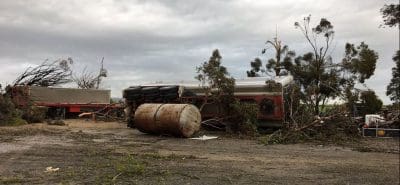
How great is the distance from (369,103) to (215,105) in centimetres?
817

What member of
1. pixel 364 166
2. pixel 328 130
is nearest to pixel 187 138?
pixel 328 130

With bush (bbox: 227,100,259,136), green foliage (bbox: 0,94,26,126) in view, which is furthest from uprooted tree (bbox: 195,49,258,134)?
green foliage (bbox: 0,94,26,126)

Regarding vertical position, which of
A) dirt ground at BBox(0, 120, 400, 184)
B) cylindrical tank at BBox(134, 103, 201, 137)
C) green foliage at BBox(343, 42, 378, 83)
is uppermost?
green foliage at BBox(343, 42, 378, 83)

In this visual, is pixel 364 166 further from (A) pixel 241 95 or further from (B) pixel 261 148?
(A) pixel 241 95

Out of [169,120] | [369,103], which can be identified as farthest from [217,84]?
[369,103]

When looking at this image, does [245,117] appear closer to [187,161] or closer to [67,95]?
[187,161]

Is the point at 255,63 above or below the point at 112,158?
above

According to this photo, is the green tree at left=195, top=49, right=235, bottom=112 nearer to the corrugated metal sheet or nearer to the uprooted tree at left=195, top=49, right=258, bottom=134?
the uprooted tree at left=195, top=49, right=258, bottom=134

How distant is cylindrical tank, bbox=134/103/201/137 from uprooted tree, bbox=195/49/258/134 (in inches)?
68.5

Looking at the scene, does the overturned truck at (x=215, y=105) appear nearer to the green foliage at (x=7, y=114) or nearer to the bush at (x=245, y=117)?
the bush at (x=245, y=117)

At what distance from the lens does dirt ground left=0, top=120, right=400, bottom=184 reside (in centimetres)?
830

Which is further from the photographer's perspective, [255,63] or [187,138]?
[255,63]

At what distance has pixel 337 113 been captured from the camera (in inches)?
687

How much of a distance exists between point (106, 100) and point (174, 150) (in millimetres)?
17782
